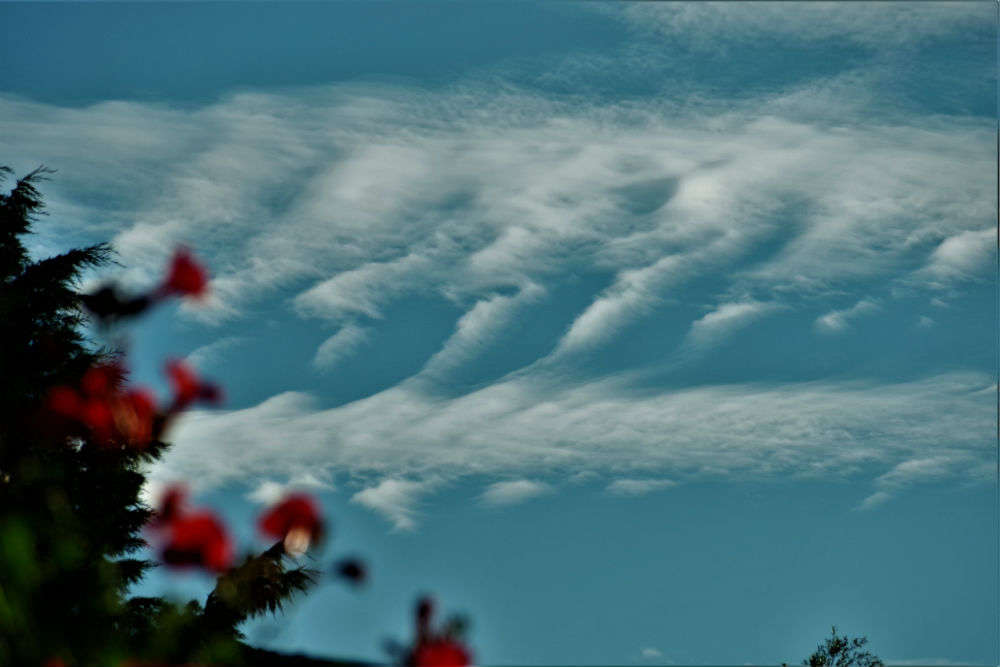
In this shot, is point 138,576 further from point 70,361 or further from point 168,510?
point 168,510

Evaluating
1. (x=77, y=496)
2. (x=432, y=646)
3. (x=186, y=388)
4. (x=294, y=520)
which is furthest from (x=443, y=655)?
(x=77, y=496)

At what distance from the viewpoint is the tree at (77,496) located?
159 inches

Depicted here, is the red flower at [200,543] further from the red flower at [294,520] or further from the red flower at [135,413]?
the red flower at [135,413]

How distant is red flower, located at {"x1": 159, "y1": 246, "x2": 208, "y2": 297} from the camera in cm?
381

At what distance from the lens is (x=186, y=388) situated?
3.83 m

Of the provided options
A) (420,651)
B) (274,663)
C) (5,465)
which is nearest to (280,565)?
(5,465)

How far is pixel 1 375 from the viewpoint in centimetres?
1495

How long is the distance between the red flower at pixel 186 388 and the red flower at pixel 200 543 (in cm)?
69

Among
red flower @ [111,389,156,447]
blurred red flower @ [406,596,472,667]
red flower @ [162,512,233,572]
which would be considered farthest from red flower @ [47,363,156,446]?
blurred red flower @ [406,596,472,667]

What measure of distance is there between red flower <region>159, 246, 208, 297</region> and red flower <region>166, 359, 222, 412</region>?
0.28 m

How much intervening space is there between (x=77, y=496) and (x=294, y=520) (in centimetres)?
1258

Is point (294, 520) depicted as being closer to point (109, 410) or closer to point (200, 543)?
point (200, 543)

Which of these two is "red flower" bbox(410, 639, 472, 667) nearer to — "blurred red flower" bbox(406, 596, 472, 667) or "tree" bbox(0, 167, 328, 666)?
"blurred red flower" bbox(406, 596, 472, 667)

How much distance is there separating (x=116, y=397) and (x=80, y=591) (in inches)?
80.1
